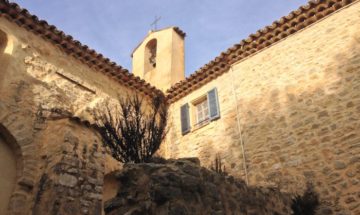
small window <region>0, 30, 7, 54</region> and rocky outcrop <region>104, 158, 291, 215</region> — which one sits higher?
small window <region>0, 30, 7, 54</region>

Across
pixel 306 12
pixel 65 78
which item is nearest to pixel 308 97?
pixel 306 12

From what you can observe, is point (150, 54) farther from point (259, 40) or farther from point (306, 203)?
point (306, 203)

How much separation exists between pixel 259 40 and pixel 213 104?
6.97ft

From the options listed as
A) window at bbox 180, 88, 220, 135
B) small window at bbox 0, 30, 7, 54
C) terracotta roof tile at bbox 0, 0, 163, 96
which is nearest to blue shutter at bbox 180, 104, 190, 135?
window at bbox 180, 88, 220, 135

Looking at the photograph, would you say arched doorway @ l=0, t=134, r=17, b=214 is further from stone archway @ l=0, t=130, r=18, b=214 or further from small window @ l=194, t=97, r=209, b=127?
small window @ l=194, t=97, r=209, b=127

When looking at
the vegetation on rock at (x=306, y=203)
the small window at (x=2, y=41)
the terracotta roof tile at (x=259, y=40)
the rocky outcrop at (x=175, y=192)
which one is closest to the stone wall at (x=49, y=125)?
the small window at (x=2, y=41)

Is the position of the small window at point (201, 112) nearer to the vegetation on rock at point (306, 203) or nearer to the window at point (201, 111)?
the window at point (201, 111)

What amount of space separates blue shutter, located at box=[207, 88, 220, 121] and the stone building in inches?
1.3

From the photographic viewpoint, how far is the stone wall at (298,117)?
Result: 6324 mm

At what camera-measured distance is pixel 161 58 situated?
1309cm

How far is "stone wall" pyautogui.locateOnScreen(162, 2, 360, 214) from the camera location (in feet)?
20.7

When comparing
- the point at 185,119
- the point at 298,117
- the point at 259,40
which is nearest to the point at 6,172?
the point at 185,119

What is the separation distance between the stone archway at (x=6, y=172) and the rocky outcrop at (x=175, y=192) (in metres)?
3.26

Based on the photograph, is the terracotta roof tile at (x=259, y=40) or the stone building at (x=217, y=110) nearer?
the stone building at (x=217, y=110)
